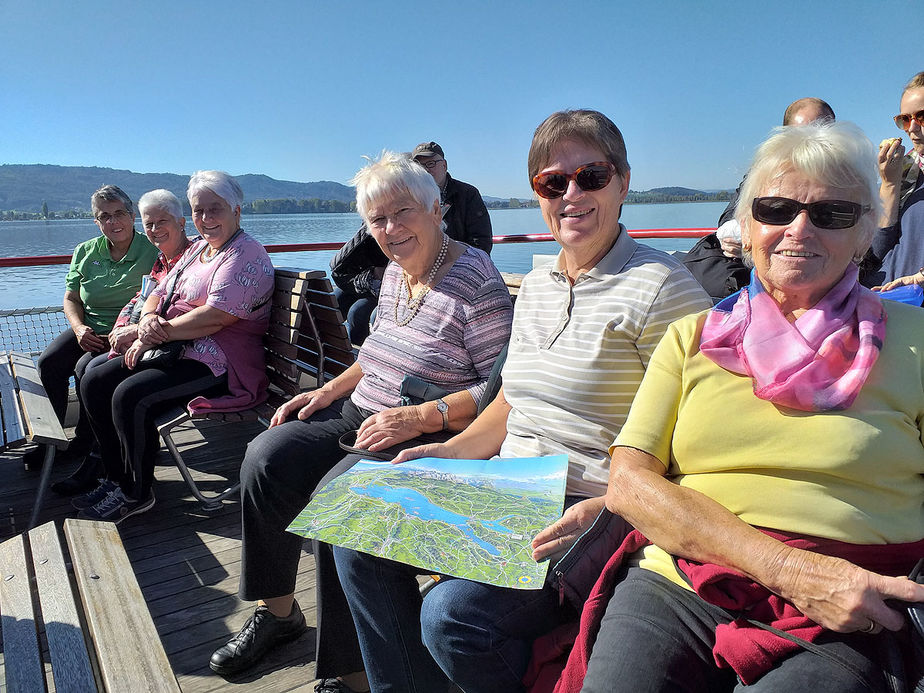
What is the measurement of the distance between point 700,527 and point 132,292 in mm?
3787

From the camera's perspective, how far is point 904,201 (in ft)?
8.27

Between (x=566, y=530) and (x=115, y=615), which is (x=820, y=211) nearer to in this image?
(x=566, y=530)

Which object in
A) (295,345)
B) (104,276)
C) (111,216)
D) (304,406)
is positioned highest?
(111,216)

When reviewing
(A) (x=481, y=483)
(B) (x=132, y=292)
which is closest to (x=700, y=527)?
(A) (x=481, y=483)

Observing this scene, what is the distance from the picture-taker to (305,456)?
6.95 ft

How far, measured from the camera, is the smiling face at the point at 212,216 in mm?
3195

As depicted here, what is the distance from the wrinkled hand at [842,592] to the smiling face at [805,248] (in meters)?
0.54

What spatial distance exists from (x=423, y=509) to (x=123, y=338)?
2.49 metres

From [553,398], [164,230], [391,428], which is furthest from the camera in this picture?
[164,230]

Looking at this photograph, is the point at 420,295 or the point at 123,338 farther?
the point at 123,338

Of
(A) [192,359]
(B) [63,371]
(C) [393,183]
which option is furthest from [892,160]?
(B) [63,371]

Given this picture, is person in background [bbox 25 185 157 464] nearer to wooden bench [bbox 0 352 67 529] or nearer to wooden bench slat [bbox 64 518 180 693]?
wooden bench [bbox 0 352 67 529]

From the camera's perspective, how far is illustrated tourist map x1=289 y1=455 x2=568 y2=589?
1307mm

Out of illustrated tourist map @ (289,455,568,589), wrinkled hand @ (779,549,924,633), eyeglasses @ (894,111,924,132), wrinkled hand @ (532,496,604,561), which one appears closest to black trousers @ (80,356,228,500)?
illustrated tourist map @ (289,455,568,589)
